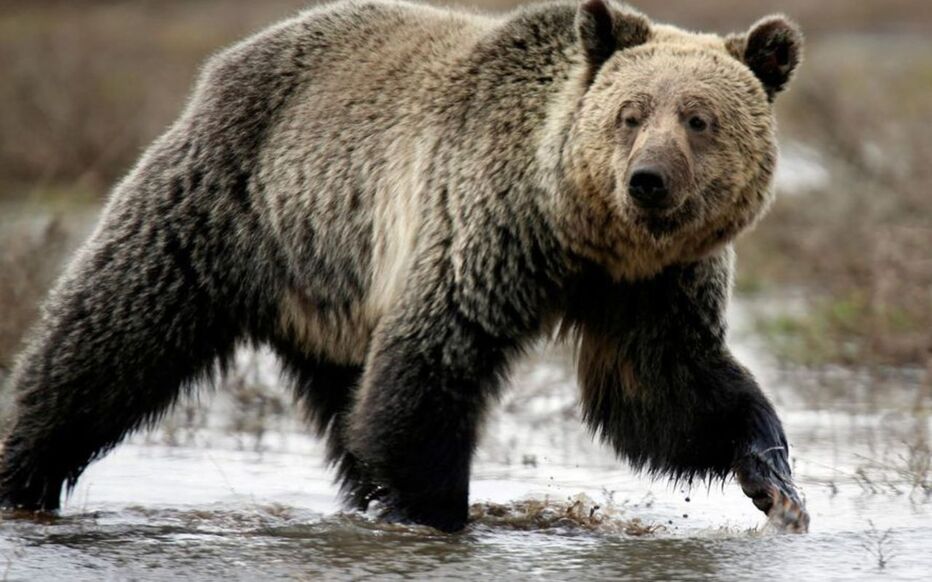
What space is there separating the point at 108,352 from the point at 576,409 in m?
3.30

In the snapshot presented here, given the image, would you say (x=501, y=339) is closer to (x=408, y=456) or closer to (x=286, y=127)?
(x=408, y=456)

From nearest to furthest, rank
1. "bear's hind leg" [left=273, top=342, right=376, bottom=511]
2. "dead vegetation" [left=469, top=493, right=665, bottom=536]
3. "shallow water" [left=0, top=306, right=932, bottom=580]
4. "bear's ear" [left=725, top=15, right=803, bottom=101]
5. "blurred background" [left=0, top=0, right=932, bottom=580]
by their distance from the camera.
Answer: "shallow water" [left=0, top=306, right=932, bottom=580], "blurred background" [left=0, top=0, right=932, bottom=580], "bear's ear" [left=725, top=15, right=803, bottom=101], "dead vegetation" [left=469, top=493, right=665, bottom=536], "bear's hind leg" [left=273, top=342, right=376, bottom=511]

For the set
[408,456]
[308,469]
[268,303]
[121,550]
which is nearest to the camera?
[121,550]

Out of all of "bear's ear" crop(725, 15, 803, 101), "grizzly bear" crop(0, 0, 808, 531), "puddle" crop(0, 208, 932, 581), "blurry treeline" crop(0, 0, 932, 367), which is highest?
"blurry treeline" crop(0, 0, 932, 367)

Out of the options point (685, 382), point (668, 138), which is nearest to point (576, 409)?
point (685, 382)

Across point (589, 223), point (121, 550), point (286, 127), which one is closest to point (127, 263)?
point (286, 127)

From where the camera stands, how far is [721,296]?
6.45 meters

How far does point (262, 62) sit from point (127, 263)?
1.07 meters

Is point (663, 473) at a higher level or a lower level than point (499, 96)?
lower

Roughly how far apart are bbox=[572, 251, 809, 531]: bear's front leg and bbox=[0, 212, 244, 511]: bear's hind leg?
1.61 meters

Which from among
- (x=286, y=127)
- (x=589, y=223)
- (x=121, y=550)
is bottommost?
(x=121, y=550)

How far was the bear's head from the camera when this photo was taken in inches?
232

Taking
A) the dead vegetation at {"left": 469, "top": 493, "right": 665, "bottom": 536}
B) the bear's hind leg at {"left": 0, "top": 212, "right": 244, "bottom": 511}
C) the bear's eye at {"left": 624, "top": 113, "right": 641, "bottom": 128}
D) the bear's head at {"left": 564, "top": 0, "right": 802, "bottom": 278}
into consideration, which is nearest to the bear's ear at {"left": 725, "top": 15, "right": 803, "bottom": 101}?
the bear's head at {"left": 564, "top": 0, "right": 802, "bottom": 278}

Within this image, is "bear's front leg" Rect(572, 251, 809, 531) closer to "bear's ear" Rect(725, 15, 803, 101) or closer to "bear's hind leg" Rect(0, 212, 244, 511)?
"bear's ear" Rect(725, 15, 803, 101)
